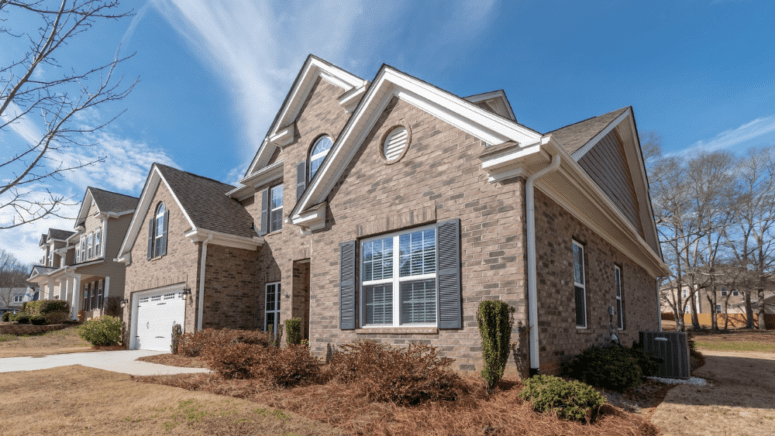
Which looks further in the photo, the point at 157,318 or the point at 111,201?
the point at 111,201

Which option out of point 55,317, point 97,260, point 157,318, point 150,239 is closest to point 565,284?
point 157,318

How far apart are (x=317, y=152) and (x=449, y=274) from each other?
838 cm

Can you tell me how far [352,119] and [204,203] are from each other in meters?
9.89

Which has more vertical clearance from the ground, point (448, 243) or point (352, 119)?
point (352, 119)

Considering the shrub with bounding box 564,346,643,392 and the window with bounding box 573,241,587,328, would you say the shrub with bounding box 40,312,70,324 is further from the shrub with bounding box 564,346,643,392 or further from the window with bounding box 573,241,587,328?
the shrub with bounding box 564,346,643,392

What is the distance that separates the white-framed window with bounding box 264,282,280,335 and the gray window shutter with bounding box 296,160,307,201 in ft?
10.7

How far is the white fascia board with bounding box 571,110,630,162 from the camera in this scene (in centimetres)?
971

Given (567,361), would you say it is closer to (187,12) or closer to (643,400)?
(643,400)

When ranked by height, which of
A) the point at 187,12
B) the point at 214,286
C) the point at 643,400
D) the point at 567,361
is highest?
the point at 187,12

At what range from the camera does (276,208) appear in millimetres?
17031

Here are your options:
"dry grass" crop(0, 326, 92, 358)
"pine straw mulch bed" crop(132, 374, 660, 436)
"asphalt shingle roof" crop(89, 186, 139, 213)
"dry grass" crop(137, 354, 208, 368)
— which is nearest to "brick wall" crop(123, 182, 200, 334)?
"dry grass" crop(137, 354, 208, 368)

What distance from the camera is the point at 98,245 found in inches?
1145

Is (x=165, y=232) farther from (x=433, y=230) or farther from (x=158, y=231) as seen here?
(x=433, y=230)

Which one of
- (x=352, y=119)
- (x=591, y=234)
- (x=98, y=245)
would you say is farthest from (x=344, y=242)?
(x=98, y=245)
